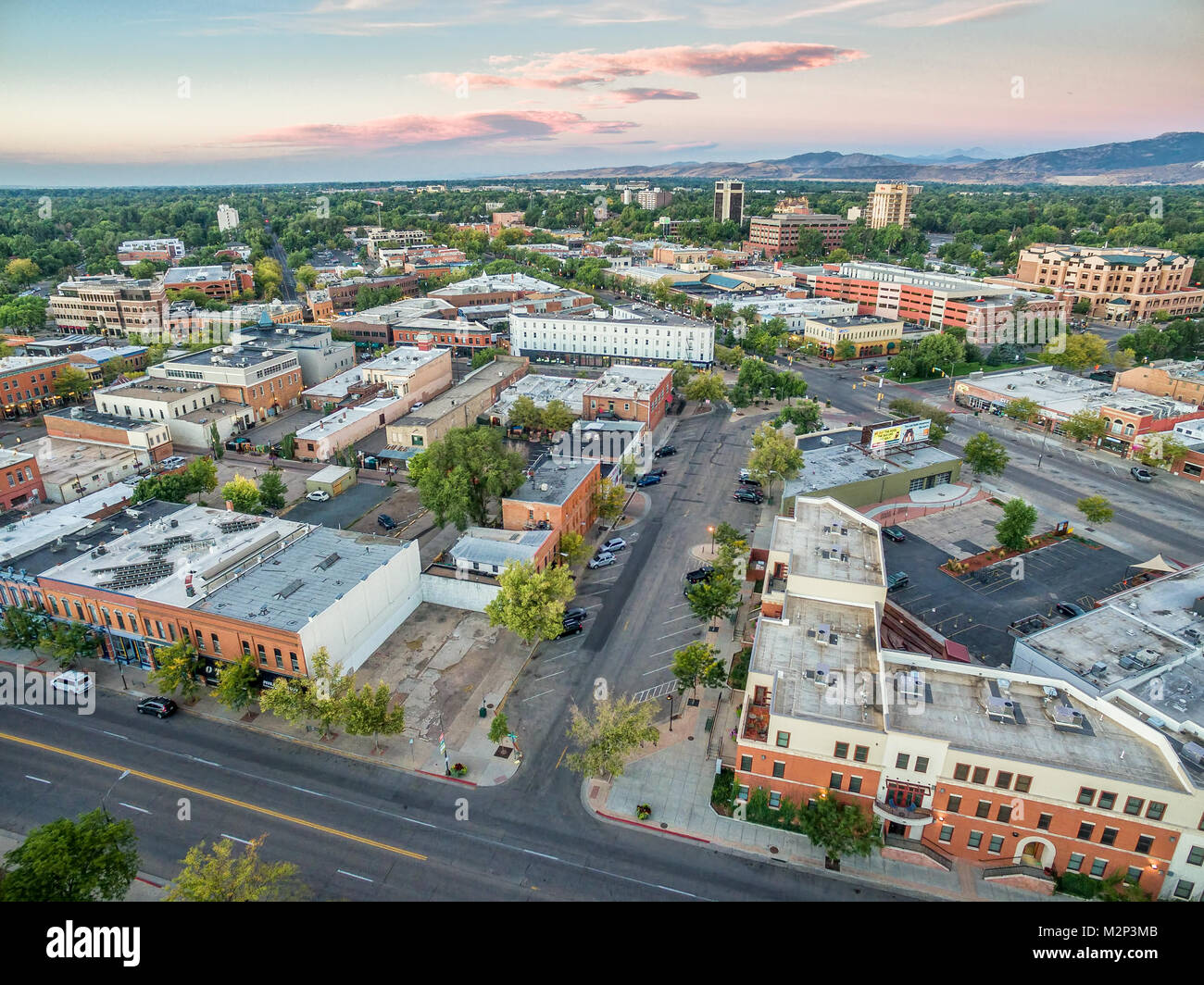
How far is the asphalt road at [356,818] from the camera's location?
31.3 m

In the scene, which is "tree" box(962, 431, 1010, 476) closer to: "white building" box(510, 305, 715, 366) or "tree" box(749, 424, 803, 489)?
"tree" box(749, 424, 803, 489)

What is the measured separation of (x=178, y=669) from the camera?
4022cm

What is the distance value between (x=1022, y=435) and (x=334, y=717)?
3421 inches

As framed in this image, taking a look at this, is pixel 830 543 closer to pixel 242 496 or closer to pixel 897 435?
pixel 897 435

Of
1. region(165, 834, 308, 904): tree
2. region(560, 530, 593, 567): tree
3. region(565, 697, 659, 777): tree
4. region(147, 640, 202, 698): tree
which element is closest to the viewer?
region(165, 834, 308, 904): tree

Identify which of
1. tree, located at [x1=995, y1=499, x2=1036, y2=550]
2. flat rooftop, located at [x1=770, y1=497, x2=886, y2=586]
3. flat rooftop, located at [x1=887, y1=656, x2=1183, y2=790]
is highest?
flat rooftop, located at [x1=770, y1=497, x2=886, y2=586]

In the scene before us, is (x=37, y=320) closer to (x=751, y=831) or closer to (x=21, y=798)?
(x=21, y=798)

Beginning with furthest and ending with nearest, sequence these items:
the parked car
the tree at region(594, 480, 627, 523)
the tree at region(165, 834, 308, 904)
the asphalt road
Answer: the tree at region(594, 480, 627, 523)
the parked car
the asphalt road
the tree at region(165, 834, 308, 904)

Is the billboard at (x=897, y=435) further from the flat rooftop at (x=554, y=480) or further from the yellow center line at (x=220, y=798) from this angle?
the yellow center line at (x=220, y=798)

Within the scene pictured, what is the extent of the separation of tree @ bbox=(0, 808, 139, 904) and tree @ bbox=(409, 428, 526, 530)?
30.4 meters

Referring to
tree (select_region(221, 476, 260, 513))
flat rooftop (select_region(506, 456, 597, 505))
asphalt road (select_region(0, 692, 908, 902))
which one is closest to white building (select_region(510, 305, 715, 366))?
flat rooftop (select_region(506, 456, 597, 505))

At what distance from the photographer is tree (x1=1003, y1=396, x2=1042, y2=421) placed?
87.1 metres

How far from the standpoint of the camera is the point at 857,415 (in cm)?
9225
